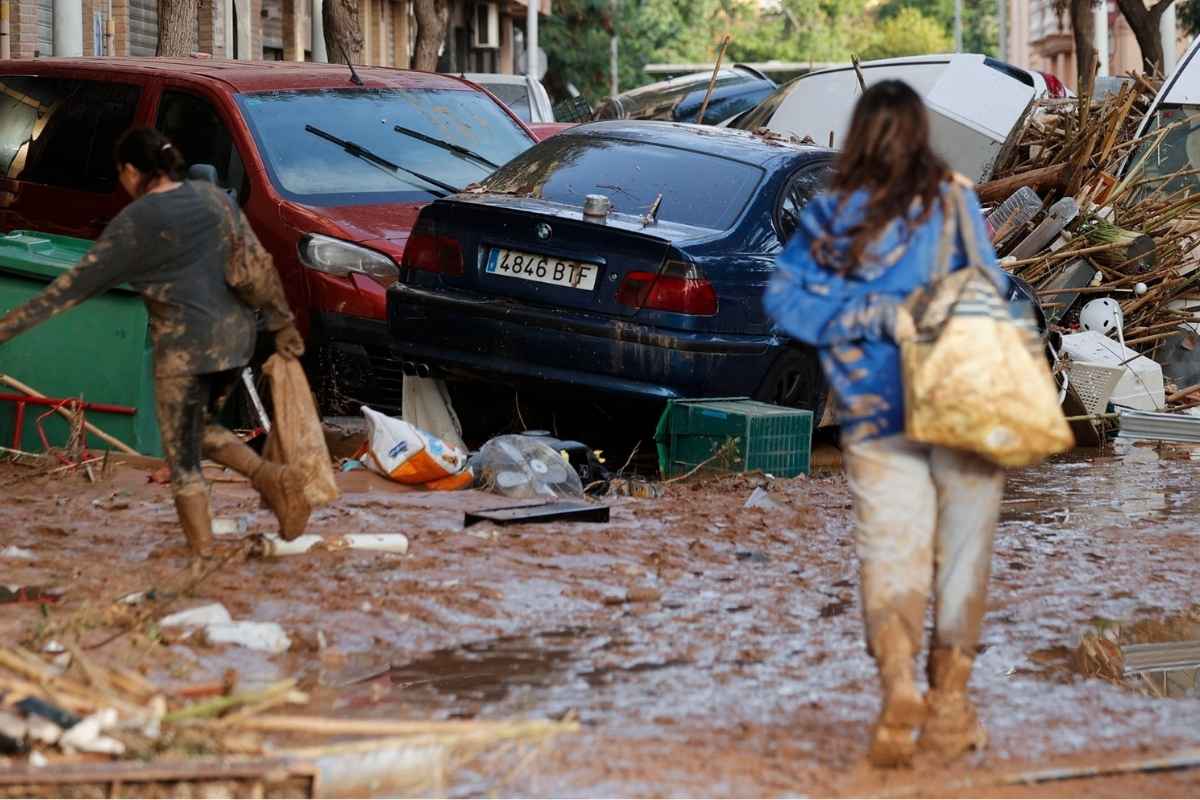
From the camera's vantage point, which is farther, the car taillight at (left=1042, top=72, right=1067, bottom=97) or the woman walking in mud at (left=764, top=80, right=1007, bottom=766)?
the car taillight at (left=1042, top=72, right=1067, bottom=97)

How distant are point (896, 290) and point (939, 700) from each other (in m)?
0.98

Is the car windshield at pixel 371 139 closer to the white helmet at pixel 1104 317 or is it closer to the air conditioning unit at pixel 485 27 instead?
the white helmet at pixel 1104 317

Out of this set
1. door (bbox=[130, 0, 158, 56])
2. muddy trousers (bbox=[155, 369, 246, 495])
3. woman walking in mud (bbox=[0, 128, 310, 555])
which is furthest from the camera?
door (bbox=[130, 0, 158, 56])

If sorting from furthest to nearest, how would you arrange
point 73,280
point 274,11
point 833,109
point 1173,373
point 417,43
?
point 274,11
point 417,43
point 833,109
point 1173,373
point 73,280

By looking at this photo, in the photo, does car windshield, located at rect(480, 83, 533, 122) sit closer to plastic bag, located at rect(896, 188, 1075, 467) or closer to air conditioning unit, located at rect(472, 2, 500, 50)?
plastic bag, located at rect(896, 188, 1075, 467)

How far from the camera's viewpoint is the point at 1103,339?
481 inches

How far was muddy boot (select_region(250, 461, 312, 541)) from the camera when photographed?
6.82 meters

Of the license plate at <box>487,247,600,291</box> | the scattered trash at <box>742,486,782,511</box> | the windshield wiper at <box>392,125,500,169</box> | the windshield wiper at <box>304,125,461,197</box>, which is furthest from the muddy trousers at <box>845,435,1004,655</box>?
the windshield wiper at <box>392,125,500,169</box>

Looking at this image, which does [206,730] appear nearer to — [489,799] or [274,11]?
[489,799]

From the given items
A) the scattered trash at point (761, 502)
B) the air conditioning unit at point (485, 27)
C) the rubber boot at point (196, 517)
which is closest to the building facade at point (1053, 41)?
the air conditioning unit at point (485, 27)

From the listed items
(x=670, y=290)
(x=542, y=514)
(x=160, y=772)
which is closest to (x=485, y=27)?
(x=670, y=290)

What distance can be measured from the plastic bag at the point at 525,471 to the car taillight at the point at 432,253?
0.93 meters

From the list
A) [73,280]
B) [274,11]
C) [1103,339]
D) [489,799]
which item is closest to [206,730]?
[489,799]

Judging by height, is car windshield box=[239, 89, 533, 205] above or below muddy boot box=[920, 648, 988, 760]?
above
